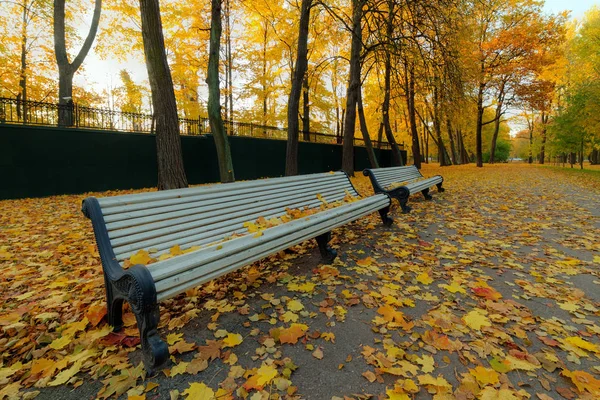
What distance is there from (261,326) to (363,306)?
0.86m

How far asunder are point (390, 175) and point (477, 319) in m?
4.20

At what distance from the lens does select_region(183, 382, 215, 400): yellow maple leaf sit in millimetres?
1450

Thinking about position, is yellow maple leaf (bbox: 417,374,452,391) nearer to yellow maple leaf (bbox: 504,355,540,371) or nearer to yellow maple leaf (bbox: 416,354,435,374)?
yellow maple leaf (bbox: 416,354,435,374)

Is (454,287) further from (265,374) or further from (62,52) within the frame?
(62,52)

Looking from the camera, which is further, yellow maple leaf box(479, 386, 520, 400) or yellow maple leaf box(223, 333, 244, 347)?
yellow maple leaf box(223, 333, 244, 347)

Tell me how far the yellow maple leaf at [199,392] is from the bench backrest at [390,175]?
4216mm

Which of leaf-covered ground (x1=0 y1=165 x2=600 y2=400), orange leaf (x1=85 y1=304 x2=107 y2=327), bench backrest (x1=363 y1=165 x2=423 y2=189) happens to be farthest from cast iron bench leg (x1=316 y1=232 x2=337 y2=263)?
bench backrest (x1=363 y1=165 x2=423 y2=189)

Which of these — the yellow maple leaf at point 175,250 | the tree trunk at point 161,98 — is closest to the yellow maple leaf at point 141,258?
the yellow maple leaf at point 175,250

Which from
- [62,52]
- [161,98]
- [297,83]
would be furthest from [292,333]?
[62,52]

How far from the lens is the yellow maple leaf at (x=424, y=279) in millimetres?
2719

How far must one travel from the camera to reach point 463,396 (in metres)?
1.45

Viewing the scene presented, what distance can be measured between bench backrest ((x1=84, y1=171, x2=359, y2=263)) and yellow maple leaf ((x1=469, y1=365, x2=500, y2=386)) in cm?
201

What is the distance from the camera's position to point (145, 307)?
4.96 feet

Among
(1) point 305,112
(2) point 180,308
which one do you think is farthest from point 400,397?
(1) point 305,112
